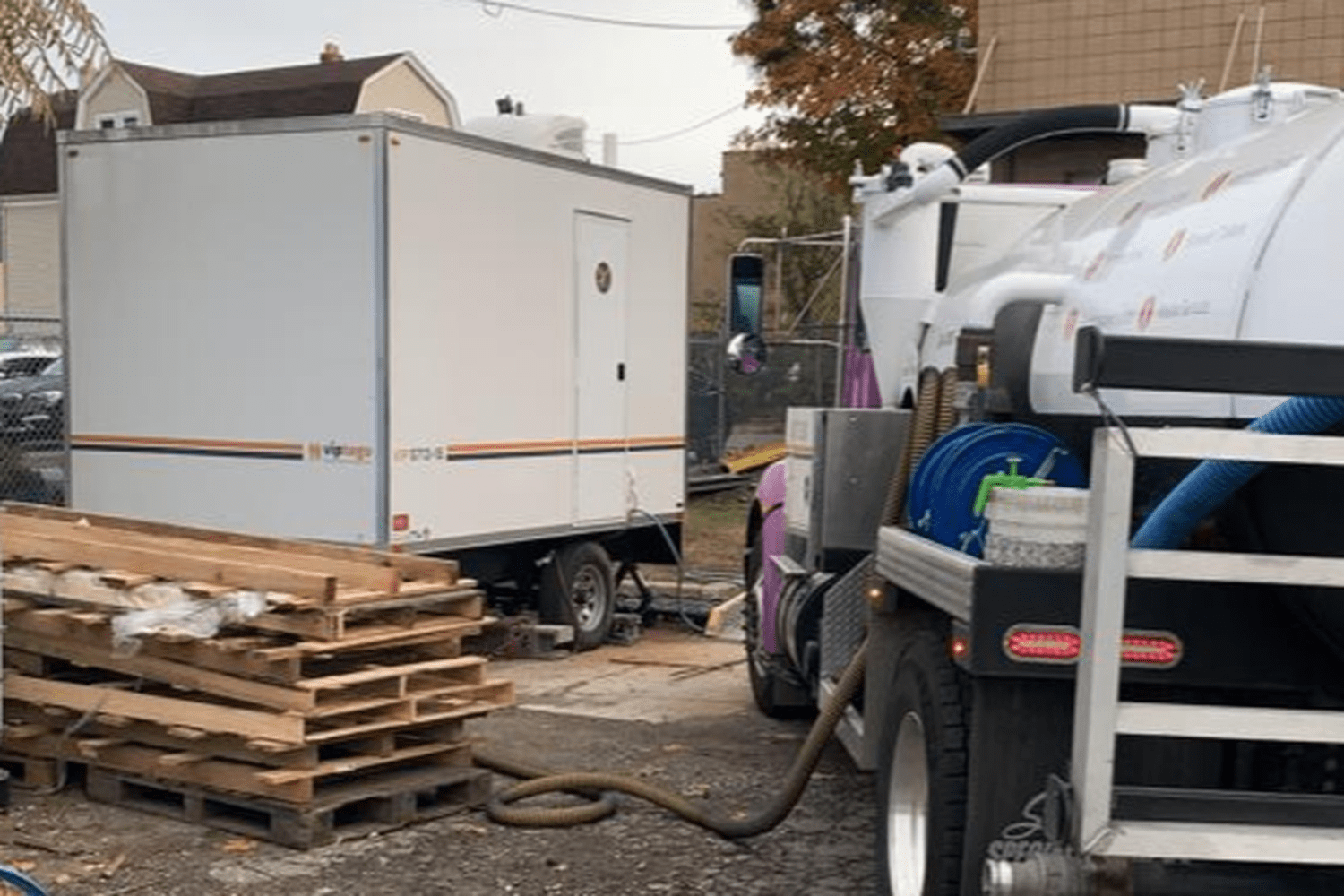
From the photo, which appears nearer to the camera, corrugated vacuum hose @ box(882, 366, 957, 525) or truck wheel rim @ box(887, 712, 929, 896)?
truck wheel rim @ box(887, 712, 929, 896)

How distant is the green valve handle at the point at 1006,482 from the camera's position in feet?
14.0

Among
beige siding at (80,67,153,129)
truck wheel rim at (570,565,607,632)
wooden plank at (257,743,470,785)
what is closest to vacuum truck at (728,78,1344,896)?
wooden plank at (257,743,470,785)

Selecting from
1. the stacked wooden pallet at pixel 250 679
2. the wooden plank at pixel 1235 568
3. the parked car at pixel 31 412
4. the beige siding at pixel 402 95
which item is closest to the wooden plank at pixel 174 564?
the stacked wooden pallet at pixel 250 679

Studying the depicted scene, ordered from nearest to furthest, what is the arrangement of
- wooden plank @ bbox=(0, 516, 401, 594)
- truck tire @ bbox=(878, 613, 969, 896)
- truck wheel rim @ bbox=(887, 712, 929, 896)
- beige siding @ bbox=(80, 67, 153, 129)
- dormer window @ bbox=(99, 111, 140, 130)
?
1. truck tire @ bbox=(878, 613, 969, 896)
2. truck wheel rim @ bbox=(887, 712, 929, 896)
3. wooden plank @ bbox=(0, 516, 401, 594)
4. dormer window @ bbox=(99, 111, 140, 130)
5. beige siding @ bbox=(80, 67, 153, 129)

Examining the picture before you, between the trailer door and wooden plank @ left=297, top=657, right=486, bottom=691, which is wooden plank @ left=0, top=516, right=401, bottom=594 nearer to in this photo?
wooden plank @ left=297, top=657, right=486, bottom=691

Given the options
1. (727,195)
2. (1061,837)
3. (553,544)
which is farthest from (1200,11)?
(727,195)

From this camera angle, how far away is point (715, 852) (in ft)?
20.1

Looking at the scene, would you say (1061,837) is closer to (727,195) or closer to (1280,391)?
(1280,391)

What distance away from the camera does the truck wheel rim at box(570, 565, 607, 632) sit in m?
11.2

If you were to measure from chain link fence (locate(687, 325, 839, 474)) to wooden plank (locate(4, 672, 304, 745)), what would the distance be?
13021 millimetres

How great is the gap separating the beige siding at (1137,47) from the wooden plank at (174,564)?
1157cm

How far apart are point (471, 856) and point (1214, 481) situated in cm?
364

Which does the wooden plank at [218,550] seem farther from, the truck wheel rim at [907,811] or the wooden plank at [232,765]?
the truck wheel rim at [907,811]

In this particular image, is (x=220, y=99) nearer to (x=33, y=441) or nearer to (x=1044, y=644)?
Result: (x=33, y=441)
